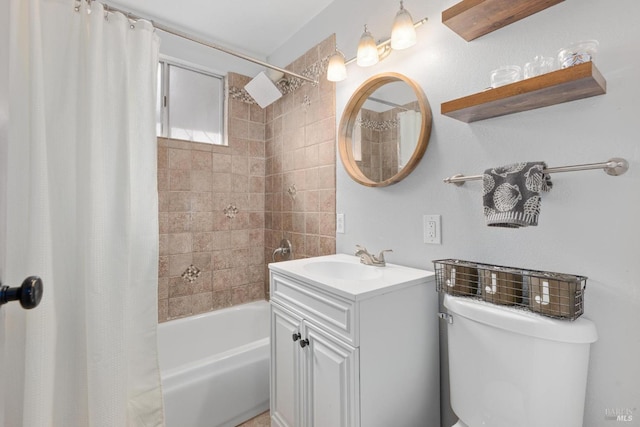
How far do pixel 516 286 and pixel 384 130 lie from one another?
0.93 m

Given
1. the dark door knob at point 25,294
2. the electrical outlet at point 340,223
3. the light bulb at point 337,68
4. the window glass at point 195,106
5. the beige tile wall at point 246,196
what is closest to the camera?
the dark door knob at point 25,294

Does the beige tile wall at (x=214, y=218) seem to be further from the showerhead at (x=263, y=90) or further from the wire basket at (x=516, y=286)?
the wire basket at (x=516, y=286)

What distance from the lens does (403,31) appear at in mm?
1274

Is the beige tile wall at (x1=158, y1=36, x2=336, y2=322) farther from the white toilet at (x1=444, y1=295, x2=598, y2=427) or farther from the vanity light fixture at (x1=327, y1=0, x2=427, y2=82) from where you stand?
the white toilet at (x1=444, y1=295, x2=598, y2=427)

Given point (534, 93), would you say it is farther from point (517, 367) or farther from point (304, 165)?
point (304, 165)

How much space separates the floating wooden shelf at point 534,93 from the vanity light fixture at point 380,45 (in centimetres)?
45

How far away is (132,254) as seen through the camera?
1335mm

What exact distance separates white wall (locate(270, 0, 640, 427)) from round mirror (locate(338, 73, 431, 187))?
6cm

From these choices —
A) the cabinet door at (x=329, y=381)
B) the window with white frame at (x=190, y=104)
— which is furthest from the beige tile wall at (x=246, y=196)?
the cabinet door at (x=329, y=381)

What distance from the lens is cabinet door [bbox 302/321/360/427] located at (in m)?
1.01

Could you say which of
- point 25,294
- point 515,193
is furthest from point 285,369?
point 515,193

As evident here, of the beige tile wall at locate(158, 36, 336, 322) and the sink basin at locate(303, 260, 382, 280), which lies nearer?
the sink basin at locate(303, 260, 382, 280)

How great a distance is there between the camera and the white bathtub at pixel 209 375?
144 centimetres

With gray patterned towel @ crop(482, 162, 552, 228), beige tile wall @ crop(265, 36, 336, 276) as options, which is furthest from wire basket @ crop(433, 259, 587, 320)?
beige tile wall @ crop(265, 36, 336, 276)
